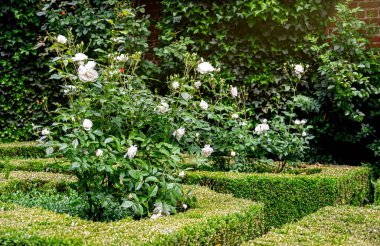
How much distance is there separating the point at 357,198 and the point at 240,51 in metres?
2.79

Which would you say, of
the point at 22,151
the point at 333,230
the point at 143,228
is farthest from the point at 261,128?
the point at 22,151

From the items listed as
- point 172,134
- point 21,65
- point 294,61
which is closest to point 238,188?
point 172,134

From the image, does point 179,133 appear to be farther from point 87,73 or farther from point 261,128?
point 261,128

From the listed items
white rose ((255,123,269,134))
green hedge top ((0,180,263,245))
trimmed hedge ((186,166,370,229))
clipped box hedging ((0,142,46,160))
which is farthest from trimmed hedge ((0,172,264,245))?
clipped box hedging ((0,142,46,160))

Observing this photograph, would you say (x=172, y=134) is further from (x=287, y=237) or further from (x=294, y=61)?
(x=294, y=61)

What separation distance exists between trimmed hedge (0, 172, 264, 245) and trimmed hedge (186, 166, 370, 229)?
2.94 feet

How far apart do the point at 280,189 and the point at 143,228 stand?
2.09 m

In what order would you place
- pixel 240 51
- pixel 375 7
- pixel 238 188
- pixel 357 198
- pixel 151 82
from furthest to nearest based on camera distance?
pixel 151 82
pixel 240 51
pixel 375 7
pixel 357 198
pixel 238 188

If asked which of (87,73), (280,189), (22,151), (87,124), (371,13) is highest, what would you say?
(371,13)

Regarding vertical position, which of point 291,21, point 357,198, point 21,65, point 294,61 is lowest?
point 357,198

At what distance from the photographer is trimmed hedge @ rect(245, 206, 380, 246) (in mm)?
2880

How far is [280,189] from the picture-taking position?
15.7 ft

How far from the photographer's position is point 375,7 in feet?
22.5

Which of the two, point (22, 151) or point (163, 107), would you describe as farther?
point (22, 151)
